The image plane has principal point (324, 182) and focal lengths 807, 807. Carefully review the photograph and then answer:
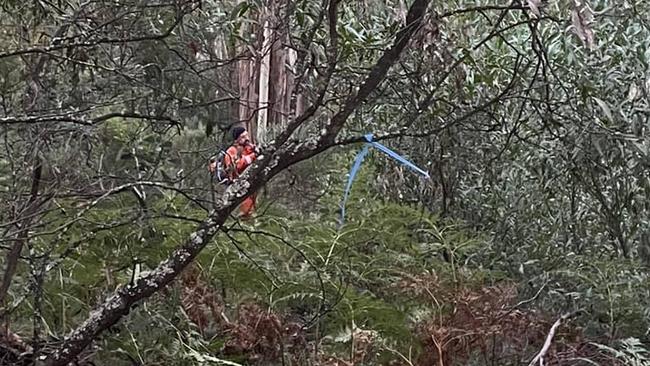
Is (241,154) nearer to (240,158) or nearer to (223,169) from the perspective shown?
(240,158)

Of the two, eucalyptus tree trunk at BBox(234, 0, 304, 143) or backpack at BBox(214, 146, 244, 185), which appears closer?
backpack at BBox(214, 146, 244, 185)

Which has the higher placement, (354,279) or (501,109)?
(501,109)

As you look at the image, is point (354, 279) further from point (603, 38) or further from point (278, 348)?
point (603, 38)

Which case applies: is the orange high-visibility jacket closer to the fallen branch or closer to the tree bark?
the tree bark

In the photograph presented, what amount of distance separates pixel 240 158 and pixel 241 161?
0.03m

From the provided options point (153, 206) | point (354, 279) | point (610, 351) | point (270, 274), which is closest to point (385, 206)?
point (354, 279)

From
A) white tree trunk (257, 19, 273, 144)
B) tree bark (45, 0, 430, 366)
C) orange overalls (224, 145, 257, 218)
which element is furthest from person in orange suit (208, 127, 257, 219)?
white tree trunk (257, 19, 273, 144)

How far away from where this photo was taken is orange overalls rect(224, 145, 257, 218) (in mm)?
2189

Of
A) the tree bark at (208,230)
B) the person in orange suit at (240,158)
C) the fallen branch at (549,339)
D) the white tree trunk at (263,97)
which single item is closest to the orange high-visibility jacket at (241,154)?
the person in orange suit at (240,158)

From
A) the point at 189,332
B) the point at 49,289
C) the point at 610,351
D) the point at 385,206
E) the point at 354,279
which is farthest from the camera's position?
the point at 385,206

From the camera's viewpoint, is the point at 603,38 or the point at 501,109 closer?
the point at 603,38

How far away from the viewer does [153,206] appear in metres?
2.21

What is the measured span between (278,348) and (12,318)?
0.72 meters

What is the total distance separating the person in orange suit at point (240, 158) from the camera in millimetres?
2193
